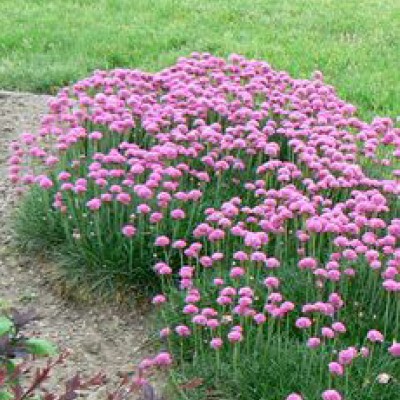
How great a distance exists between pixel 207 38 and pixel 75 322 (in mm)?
6113

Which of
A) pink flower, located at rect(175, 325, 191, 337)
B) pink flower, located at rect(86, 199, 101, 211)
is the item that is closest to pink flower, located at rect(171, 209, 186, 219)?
pink flower, located at rect(86, 199, 101, 211)

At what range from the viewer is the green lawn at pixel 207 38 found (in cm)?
909

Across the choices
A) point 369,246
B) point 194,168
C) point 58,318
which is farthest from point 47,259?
point 369,246

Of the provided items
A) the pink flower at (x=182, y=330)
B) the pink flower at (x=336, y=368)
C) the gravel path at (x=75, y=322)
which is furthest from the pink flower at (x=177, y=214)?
the pink flower at (x=336, y=368)

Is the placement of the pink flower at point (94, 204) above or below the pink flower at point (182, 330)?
above

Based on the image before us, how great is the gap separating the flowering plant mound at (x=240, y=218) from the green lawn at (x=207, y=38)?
7.24 ft

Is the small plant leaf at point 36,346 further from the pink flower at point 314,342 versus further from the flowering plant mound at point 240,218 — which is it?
the pink flower at point 314,342

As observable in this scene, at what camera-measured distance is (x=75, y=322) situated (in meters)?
4.96

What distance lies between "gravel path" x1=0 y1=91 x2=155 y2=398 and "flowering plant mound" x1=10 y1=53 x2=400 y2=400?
0.22 metres

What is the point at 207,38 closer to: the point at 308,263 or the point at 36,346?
the point at 308,263

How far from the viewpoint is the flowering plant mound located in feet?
13.3

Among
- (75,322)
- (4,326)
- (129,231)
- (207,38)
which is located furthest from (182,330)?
(207,38)

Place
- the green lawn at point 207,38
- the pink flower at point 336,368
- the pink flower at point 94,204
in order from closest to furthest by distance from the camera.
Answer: the pink flower at point 336,368, the pink flower at point 94,204, the green lawn at point 207,38

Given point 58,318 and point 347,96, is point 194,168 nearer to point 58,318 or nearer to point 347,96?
point 58,318
